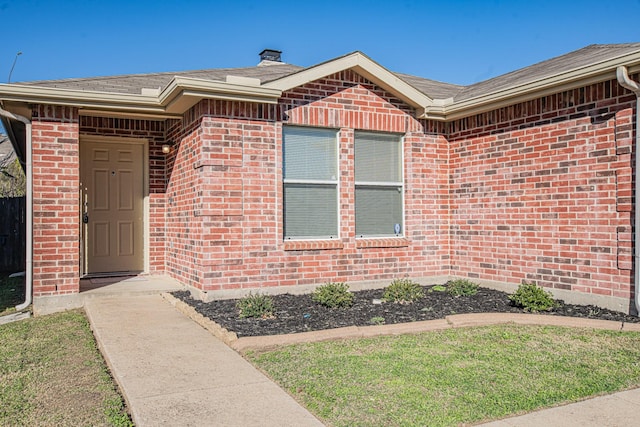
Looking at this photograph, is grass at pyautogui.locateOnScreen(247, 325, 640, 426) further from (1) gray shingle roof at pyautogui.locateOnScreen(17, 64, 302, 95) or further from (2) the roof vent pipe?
(1) gray shingle roof at pyautogui.locateOnScreen(17, 64, 302, 95)

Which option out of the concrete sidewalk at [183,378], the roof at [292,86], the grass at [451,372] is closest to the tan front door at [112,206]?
the roof at [292,86]

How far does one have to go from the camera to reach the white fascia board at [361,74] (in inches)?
305

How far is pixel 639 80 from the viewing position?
20.5ft

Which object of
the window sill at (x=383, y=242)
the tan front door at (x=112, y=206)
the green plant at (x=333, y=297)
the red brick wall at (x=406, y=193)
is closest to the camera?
the green plant at (x=333, y=297)

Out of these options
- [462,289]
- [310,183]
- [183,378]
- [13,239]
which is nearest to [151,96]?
[310,183]

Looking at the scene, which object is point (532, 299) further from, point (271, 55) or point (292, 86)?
point (271, 55)

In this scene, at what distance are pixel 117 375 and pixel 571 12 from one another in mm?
11103

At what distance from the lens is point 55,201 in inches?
283

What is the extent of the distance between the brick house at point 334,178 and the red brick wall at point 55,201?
0.02 m

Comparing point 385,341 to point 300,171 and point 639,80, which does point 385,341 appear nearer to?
point 300,171

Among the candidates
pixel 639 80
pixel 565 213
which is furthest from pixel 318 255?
pixel 639 80

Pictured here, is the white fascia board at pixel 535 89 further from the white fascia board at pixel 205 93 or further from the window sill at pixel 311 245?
the white fascia board at pixel 205 93

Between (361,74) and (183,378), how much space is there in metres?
5.80

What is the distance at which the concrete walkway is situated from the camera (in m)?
3.44
